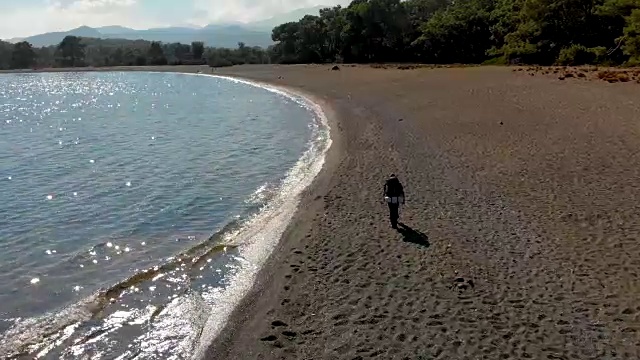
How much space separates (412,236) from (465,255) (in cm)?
179

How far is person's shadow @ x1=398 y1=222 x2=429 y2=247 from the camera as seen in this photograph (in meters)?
14.5

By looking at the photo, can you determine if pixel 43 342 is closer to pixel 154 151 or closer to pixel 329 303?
pixel 329 303

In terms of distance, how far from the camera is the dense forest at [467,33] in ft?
202

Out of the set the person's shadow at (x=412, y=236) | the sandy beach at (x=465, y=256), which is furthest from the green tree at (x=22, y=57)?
the person's shadow at (x=412, y=236)

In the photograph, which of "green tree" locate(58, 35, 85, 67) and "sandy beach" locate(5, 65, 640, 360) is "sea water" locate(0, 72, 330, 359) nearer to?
"sandy beach" locate(5, 65, 640, 360)

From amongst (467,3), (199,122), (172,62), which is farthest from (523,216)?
(172,62)

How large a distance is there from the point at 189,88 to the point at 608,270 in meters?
75.4

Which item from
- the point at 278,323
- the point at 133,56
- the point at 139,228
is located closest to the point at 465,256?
the point at 278,323

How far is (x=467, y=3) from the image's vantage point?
93.1 meters

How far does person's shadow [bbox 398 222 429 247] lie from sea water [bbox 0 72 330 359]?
11.5ft

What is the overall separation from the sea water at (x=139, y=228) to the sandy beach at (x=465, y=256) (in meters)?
1.23

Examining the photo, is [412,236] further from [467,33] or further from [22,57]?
[22,57]

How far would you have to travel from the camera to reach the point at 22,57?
184 m

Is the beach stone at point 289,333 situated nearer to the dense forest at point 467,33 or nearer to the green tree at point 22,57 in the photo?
the dense forest at point 467,33
